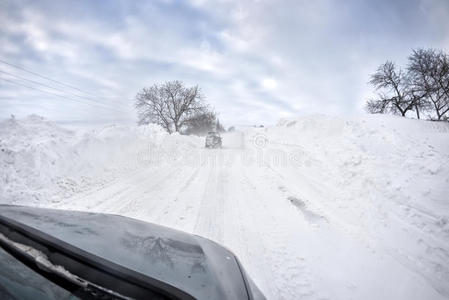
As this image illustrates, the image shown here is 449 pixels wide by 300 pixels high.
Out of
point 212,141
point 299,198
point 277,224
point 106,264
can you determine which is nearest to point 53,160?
point 106,264

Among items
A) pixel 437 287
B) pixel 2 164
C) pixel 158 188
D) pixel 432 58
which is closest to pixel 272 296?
pixel 437 287

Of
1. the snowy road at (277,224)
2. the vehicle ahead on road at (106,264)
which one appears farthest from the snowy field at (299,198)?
the vehicle ahead on road at (106,264)

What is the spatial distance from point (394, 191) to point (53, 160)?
10.5 metres

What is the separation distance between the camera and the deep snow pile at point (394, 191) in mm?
3016

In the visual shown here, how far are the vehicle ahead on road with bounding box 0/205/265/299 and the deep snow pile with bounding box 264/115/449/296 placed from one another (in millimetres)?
3293

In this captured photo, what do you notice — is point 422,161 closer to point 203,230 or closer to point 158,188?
point 203,230

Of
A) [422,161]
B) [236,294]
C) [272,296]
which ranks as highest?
[422,161]

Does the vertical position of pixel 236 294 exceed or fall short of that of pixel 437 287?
it exceeds it

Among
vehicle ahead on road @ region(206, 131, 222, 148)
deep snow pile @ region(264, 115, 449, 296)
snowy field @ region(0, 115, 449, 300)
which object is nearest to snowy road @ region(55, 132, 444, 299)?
snowy field @ region(0, 115, 449, 300)

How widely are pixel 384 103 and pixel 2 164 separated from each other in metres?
34.8

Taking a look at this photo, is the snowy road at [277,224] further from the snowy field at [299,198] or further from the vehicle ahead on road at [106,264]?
the vehicle ahead on road at [106,264]

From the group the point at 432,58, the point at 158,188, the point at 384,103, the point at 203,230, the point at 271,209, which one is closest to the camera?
the point at 203,230

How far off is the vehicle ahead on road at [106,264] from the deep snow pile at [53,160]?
425 cm

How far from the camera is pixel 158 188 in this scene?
601cm
